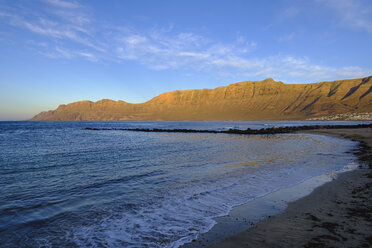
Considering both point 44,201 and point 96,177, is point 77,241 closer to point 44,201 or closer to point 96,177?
point 44,201

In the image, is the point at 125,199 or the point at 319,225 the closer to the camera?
the point at 319,225

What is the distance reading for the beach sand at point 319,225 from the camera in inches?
170

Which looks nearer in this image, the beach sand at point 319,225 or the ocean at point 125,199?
the beach sand at point 319,225

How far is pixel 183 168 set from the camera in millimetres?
12562

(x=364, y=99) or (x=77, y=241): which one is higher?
(x=364, y=99)

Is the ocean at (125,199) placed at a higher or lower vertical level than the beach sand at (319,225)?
lower

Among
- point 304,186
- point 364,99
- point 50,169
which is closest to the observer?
point 304,186

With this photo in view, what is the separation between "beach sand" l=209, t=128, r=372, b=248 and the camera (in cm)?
431

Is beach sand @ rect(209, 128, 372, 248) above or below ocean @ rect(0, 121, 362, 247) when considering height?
above

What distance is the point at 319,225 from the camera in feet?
16.5

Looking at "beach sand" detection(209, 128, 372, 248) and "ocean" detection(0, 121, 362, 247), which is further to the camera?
"ocean" detection(0, 121, 362, 247)

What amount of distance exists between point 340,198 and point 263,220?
124 inches

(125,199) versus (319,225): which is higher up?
(319,225)

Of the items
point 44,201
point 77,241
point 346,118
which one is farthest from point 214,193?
point 346,118
